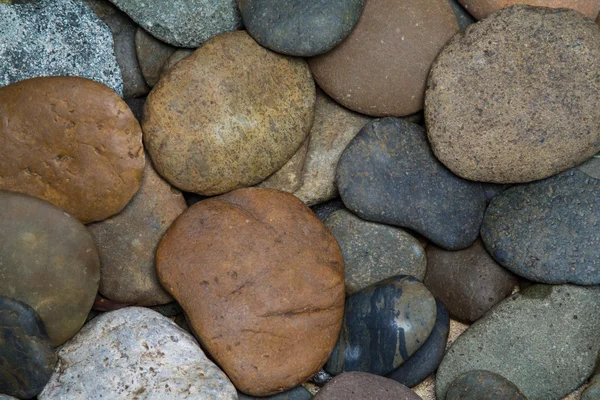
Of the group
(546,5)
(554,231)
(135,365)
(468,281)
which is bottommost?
(468,281)

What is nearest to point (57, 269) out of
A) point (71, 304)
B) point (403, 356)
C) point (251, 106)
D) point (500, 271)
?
point (71, 304)

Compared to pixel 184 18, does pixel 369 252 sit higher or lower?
lower

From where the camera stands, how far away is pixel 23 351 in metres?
2.55

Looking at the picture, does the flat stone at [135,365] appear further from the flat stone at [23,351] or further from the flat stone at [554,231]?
the flat stone at [554,231]

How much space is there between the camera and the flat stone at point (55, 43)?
2.84 meters

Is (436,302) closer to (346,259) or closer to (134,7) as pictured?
(346,259)

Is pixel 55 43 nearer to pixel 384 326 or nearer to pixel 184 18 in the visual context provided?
pixel 184 18

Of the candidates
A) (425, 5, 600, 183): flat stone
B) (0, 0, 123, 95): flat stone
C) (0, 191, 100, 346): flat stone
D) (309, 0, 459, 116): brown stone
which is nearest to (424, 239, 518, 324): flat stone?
Result: (425, 5, 600, 183): flat stone

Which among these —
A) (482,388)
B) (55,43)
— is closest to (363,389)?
(482,388)

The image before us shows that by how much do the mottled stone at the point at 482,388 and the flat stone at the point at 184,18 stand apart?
5.67ft

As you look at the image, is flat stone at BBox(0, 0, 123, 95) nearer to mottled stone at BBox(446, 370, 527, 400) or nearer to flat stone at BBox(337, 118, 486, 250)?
flat stone at BBox(337, 118, 486, 250)

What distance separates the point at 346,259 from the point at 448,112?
0.75 meters

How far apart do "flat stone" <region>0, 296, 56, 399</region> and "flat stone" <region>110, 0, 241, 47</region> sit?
120 centimetres

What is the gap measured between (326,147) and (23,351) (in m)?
1.45
